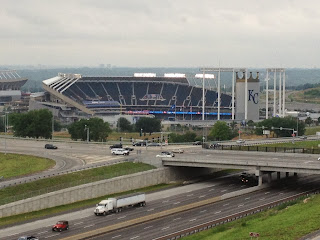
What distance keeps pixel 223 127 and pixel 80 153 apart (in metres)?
55.4

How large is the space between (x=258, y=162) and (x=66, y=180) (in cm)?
2440

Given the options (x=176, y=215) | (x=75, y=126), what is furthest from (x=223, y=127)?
(x=176, y=215)

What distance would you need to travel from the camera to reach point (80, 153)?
114m

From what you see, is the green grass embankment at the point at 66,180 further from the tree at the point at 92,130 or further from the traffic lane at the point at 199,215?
the tree at the point at 92,130

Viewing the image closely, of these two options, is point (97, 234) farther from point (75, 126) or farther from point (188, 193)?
point (75, 126)

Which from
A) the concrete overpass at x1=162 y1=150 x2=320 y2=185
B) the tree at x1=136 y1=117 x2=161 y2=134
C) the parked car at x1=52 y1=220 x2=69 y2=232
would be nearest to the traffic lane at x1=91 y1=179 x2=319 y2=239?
the concrete overpass at x1=162 y1=150 x2=320 y2=185

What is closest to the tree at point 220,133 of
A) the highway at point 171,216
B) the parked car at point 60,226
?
the highway at point 171,216

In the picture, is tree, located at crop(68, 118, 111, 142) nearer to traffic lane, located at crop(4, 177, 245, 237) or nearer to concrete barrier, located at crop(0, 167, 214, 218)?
concrete barrier, located at crop(0, 167, 214, 218)

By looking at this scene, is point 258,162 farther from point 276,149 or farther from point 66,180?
point 66,180

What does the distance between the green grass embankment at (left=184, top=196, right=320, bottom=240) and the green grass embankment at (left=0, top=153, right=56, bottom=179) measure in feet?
107

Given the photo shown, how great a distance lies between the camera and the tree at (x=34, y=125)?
15150cm

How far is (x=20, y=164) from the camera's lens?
101312 mm

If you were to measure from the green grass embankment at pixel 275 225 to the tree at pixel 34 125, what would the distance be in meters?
82.2

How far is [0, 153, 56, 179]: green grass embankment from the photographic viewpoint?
95.1m
